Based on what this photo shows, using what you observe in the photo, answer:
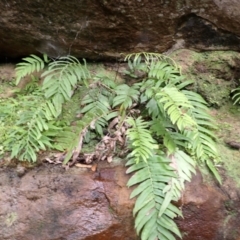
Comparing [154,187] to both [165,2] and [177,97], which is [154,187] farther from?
[165,2]

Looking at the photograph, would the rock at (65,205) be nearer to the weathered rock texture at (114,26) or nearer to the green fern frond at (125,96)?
the green fern frond at (125,96)

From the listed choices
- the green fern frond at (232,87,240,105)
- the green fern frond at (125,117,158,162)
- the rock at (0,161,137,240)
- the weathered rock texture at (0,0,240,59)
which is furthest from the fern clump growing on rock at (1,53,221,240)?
the green fern frond at (232,87,240,105)

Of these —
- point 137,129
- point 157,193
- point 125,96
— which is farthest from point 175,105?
point 157,193

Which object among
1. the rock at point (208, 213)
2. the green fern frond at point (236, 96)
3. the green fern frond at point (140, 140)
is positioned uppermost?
the green fern frond at point (236, 96)

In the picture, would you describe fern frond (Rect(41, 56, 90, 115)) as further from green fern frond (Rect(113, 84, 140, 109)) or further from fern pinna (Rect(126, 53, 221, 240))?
fern pinna (Rect(126, 53, 221, 240))

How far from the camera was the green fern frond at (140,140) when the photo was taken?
3.09 m

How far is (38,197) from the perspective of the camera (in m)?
3.08

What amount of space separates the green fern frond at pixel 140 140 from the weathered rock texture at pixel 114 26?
1.03m

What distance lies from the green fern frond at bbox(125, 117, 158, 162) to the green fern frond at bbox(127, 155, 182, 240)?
0.08 meters

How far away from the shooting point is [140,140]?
317cm

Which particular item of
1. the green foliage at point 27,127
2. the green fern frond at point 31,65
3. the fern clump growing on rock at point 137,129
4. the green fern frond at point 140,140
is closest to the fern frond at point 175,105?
the fern clump growing on rock at point 137,129

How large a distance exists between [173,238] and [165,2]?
218cm

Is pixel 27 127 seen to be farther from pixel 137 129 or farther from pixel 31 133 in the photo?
pixel 137 129

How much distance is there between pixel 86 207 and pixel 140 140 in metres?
0.68
